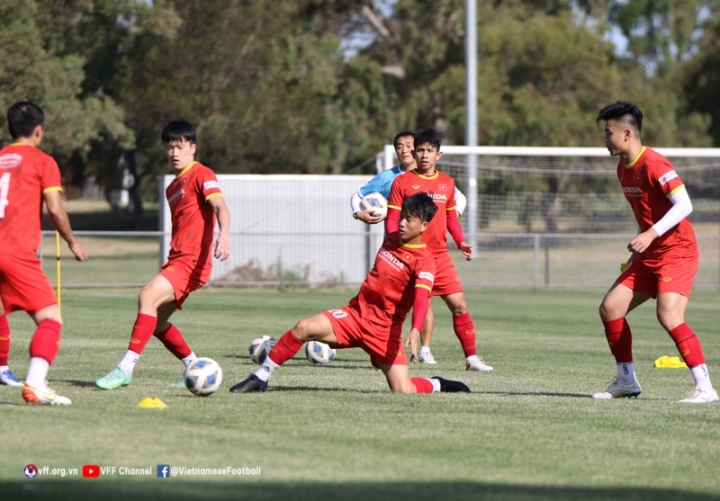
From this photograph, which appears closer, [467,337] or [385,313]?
[385,313]

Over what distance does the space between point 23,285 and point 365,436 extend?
249 cm

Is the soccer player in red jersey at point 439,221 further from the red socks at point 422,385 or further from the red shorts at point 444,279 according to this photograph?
the red socks at point 422,385

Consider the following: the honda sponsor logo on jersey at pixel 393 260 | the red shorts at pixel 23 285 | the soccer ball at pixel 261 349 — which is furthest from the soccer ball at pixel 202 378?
the soccer ball at pixel 261 349

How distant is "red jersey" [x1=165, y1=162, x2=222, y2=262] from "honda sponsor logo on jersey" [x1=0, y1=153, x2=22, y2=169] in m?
1.60

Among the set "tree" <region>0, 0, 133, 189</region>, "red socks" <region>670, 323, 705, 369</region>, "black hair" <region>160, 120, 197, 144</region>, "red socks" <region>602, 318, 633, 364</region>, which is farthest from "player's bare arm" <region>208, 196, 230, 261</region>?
"tree" <region>0, 0, 133, 189</region>

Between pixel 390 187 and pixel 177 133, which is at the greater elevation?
pixel 177 133

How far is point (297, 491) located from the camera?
4.92 metres

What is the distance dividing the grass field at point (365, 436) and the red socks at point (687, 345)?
37cm

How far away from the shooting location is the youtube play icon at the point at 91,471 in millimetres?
5113

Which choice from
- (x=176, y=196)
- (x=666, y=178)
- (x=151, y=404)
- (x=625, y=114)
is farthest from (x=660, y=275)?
(x=151, y=404)

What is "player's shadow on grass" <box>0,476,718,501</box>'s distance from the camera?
4.79 m

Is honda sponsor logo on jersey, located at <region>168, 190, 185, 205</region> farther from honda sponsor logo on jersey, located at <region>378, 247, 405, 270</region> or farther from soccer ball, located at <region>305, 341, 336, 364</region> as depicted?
soccer ball, located at <region>305, 341, 336, 364</region>

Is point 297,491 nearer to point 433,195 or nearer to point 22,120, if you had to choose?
point 22,120

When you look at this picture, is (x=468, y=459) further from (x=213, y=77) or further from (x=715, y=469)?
(x=213, y=77)
